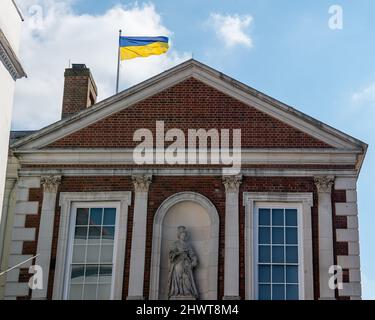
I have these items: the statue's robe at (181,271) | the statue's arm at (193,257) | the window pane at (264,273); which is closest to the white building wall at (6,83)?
the statue's robe at (181,271)

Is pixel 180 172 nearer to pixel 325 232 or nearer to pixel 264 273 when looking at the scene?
pixel 264 273

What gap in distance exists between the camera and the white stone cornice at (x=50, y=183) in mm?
23219

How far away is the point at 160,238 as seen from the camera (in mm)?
22609

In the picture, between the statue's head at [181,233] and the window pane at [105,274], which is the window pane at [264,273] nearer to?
the statue's head at [181,233]

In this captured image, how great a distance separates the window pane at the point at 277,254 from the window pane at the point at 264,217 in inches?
25.5

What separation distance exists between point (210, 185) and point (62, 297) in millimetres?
4499

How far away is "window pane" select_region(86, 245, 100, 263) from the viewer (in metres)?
22.6

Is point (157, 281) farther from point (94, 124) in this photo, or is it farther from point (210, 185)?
point (94, 124)

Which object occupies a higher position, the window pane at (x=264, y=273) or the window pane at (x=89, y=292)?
the window pane at (x=264, y=273)

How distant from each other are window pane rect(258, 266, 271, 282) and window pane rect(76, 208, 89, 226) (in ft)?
14.6

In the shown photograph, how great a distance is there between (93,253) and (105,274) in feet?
2.02

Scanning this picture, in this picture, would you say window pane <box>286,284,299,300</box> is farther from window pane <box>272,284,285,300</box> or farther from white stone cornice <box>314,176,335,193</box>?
white stone cornice <box>314,176,335,193</box>

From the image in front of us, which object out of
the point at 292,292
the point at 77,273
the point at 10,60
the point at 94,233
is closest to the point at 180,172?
the point at 94,233
